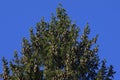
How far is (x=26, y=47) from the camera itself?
37688 mm

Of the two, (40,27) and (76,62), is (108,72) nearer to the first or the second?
(76,62)

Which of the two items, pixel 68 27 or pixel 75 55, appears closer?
pixel 75 55

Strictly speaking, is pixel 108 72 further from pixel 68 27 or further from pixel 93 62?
pixel 68 27

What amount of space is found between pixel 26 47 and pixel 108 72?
4875mm

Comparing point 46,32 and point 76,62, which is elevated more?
point 46,32

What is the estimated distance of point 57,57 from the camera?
37.2m

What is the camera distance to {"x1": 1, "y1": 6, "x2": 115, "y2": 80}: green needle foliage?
35969 mm

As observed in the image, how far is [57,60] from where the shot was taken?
1464 inches

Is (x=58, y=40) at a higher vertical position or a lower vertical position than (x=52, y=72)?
higher

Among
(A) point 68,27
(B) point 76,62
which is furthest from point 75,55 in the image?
(A) point 68,27

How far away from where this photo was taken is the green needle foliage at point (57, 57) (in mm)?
35969

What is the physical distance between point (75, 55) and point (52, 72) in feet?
5.18

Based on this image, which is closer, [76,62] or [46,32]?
[76,62]

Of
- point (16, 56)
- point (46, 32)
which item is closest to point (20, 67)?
point (16, 56)
